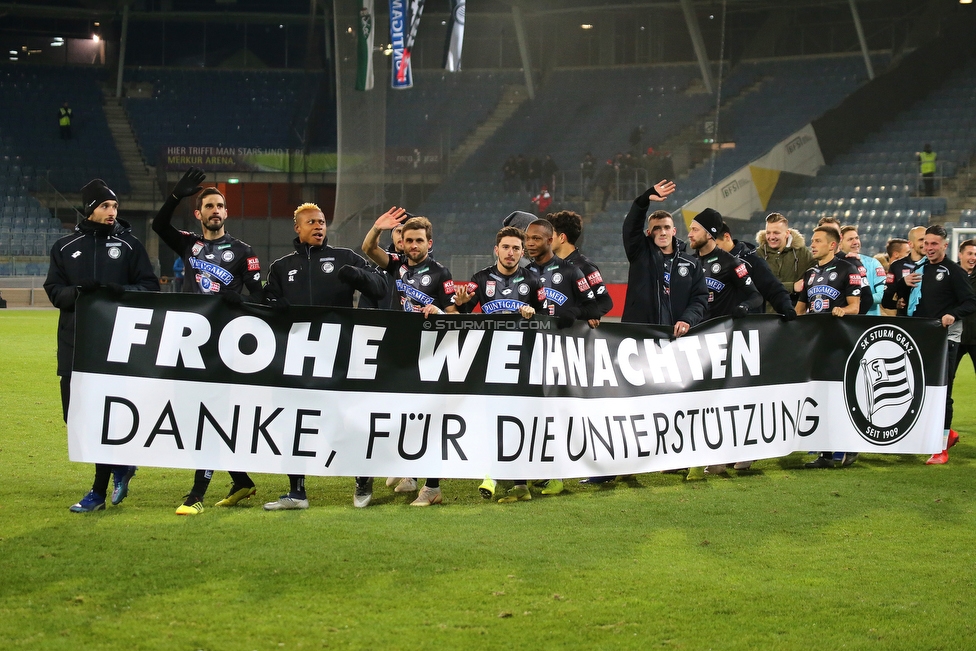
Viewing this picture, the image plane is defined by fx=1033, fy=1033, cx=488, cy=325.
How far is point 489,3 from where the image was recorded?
27875 mm

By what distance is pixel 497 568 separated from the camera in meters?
5.21

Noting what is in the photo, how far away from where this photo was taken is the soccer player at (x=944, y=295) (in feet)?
28.7

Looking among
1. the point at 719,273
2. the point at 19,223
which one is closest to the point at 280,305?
the point at 719,273

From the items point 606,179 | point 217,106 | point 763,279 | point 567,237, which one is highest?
point 217,106

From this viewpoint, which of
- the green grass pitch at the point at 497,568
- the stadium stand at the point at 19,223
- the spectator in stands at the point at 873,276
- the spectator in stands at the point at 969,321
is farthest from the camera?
the stadium stand at the point at 19,223

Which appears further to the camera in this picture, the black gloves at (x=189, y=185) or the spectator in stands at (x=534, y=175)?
the spectator in stands at (x=534, y=175)

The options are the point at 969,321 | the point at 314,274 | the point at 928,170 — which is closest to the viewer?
the point at 314,274

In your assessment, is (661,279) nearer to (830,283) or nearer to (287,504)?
(830,283)

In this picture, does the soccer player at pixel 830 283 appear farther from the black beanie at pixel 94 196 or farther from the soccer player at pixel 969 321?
the black beanie at pixel 94 196

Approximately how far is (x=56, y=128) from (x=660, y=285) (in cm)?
3668

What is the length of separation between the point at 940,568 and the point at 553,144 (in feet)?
74.0

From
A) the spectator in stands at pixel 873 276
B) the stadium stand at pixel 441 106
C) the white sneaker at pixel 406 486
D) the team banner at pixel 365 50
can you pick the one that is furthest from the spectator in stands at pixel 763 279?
the stadium stand at pixel 441 106

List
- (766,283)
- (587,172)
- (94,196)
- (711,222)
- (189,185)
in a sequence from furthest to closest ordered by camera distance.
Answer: (587,172) < (766,283) < (711,222) < (189,185) < (94,196)

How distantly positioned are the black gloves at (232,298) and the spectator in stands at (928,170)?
2375 cm
